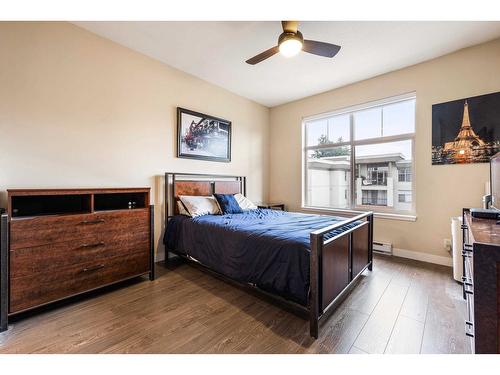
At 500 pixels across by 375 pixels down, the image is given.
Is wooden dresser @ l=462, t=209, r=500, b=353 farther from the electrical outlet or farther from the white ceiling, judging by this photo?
the electrical outlet

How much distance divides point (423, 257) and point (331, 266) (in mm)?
2227

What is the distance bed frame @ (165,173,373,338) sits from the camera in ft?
4.99

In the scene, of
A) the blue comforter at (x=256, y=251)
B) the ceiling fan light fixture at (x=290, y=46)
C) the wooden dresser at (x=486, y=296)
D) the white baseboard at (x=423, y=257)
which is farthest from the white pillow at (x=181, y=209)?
the white baseboard at (x=423, y=257)

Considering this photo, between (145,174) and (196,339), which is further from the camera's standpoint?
(145,174)

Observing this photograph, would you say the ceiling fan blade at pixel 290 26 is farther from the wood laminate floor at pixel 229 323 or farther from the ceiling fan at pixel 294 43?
the wood laminate floor at pixel 229 323

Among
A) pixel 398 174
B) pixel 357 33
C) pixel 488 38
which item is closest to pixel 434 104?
pixel 488 38

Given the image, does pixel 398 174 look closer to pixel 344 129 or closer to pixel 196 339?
pixel 344 129

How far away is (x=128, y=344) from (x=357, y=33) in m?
3.49

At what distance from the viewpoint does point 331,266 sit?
171cm

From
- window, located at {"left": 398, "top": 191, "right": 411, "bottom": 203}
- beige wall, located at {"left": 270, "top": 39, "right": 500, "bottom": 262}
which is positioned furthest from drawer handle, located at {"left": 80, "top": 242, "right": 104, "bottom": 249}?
window, located at {"left": 398, "top": 191, "right": 411, "bottom": 203}

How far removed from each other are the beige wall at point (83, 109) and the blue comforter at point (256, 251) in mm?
873

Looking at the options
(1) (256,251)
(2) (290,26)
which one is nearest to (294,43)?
(2) (290,26)

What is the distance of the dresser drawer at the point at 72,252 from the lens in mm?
1692

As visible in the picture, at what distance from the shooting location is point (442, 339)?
4.95ft
